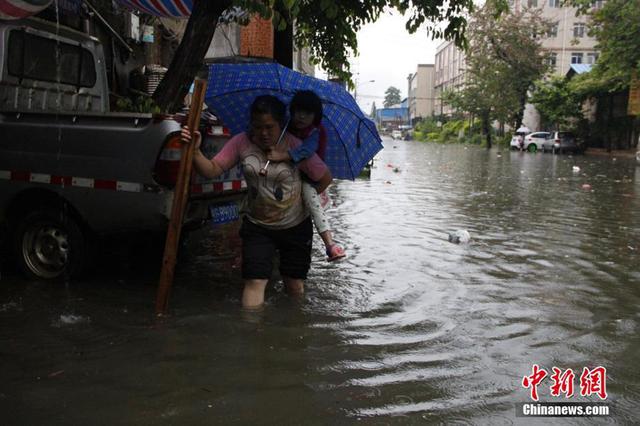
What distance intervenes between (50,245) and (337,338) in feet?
8.87

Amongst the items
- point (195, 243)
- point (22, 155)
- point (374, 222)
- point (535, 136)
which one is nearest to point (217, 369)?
point (22, 155)

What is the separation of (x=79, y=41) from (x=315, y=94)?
10.7 feet

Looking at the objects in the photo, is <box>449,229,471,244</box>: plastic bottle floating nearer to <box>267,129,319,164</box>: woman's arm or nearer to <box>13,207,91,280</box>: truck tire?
<box>267,129,319,164</box>: woman's arm

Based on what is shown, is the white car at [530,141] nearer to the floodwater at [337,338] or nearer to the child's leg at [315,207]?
the floodwater at [337,338]

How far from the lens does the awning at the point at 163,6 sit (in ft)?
29.1

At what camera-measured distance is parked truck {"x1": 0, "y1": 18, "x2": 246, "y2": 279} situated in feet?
14.7

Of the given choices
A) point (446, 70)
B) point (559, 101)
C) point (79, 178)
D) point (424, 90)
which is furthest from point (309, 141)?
point (424, 90)

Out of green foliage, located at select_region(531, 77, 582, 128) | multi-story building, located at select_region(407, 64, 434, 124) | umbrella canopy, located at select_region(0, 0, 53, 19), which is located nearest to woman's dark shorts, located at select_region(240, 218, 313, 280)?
umbrella canopy, located at select_region(0, 0, 53, 19)

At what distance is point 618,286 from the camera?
5383mm

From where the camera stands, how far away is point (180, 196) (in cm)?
405

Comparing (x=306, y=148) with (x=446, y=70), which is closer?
(x=306, y=148)

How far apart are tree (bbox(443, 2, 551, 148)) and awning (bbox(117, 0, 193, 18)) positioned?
3812 centimetres

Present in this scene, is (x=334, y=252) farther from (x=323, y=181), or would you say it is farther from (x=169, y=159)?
(x=169, y=159)

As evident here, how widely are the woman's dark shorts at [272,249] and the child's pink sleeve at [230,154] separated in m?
0.44
